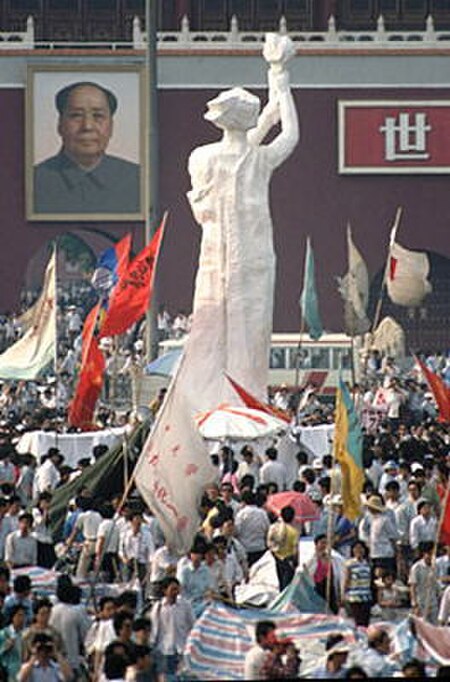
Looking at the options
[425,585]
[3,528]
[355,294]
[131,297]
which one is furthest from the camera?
[355,294]

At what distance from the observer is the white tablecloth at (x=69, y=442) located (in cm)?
2244

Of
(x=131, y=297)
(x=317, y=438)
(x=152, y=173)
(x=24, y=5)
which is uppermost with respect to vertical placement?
(x=24, y=5)

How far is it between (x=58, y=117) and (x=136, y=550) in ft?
78.6

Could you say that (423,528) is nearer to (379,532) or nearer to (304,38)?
(379,532)

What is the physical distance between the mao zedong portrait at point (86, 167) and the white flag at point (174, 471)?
23746 millimetres

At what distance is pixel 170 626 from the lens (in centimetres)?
1401

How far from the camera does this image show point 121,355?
3359 centimetres

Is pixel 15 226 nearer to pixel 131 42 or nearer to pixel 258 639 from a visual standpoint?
pixel 131 42

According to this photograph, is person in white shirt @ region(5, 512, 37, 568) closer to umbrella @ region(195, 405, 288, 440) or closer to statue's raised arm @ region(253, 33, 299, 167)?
umbrella @ region(195, 405, 288, 440)

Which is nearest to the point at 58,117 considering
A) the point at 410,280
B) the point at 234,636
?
the point at 410,280

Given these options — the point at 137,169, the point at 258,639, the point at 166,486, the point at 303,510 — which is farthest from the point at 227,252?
the point at 137,169

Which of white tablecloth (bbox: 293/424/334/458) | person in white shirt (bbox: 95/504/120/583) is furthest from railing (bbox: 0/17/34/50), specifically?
person in white shirt (bbox: 95/504/120/583)

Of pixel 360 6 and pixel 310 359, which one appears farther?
pixel 360 6

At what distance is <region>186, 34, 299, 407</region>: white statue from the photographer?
2453cm
